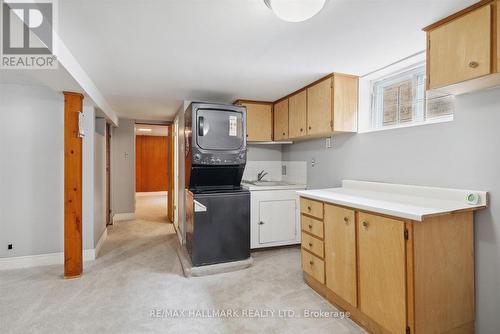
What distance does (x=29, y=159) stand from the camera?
9.23ft

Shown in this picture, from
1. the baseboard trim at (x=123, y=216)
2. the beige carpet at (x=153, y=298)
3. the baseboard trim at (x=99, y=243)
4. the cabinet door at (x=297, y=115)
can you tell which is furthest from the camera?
the baseboard trim at (x=123, y=216)

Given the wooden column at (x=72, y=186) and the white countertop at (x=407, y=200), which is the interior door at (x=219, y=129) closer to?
the white countertop at (x=407, y=200)

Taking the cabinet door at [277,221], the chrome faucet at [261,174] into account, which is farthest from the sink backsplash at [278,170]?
the cabinet door at [277,221]

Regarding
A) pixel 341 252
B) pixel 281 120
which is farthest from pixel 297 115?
pixel 341 252

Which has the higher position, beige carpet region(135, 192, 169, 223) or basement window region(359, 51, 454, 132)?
basement window region(359, 51, 454, 132)

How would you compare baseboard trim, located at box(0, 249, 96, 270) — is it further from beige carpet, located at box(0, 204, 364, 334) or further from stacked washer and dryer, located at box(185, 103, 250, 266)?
stacked washer and dryer, located at box(185, 103, 250, 266)

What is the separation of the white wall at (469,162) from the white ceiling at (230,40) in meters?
0.64

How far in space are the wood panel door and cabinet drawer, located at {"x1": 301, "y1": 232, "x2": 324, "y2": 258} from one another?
7.17 m

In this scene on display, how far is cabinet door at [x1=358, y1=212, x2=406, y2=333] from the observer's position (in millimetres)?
1489

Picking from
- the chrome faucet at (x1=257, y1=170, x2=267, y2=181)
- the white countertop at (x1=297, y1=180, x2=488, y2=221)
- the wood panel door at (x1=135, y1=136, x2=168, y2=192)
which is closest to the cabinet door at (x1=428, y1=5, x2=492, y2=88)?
the white countertop at (x1=297, y1=180, x2=488, y2=221)

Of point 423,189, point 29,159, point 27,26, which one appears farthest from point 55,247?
point 423,189

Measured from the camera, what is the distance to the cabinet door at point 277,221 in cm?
328

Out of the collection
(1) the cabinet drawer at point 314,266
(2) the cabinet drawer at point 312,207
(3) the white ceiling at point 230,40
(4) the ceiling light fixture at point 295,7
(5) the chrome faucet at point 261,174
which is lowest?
(1) the cabinet drawer at point 314,266

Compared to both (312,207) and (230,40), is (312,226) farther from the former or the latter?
(230,40)
